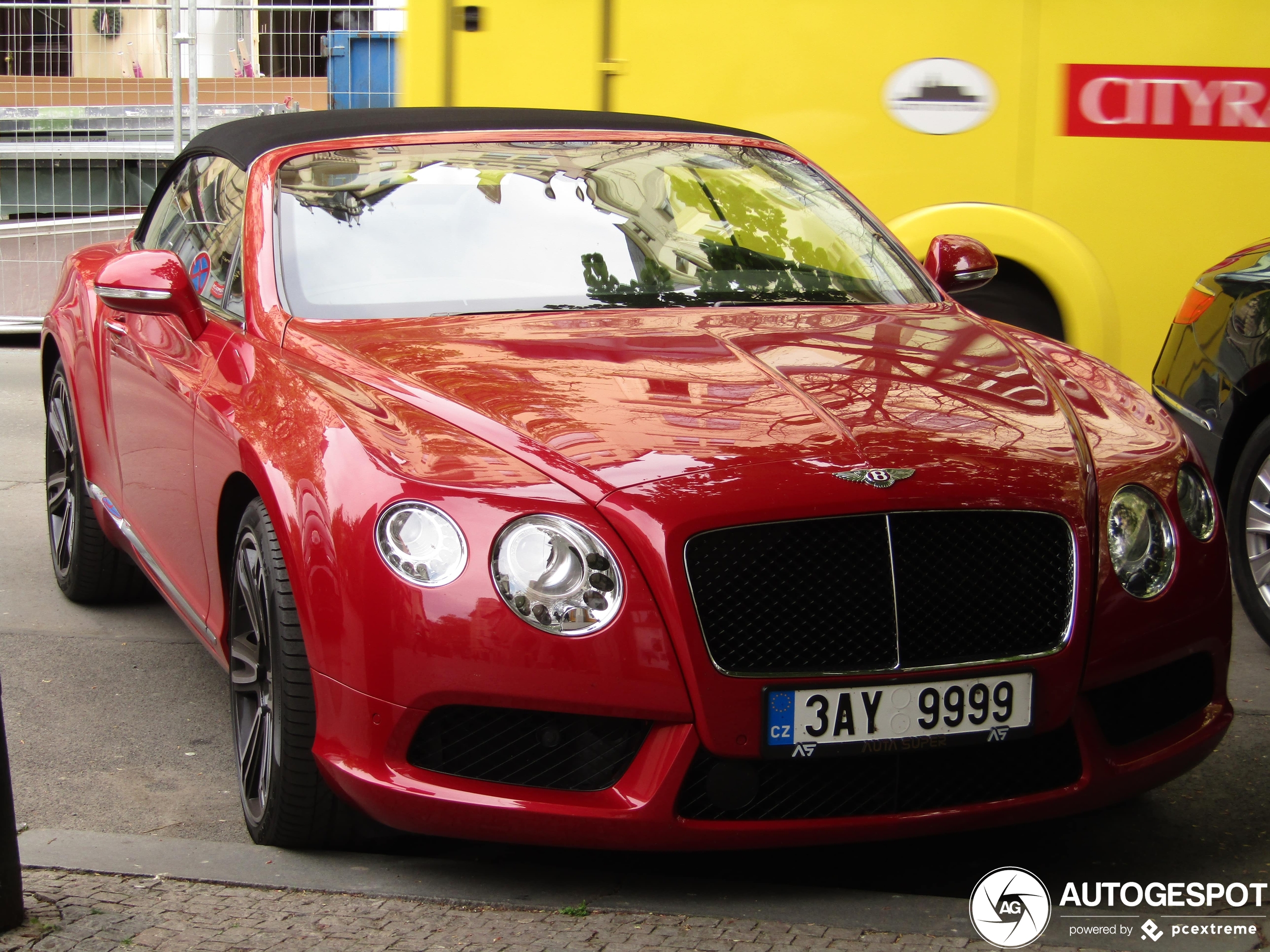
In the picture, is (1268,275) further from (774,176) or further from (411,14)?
(411,14)

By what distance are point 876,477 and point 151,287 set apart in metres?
2.04

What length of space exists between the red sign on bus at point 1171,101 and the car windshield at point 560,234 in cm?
247

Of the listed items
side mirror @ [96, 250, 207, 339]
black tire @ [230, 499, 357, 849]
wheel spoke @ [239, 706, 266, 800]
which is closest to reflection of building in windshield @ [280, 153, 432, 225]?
side mirror @ [96, 250, 207, 339]

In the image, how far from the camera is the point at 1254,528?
5.04 m

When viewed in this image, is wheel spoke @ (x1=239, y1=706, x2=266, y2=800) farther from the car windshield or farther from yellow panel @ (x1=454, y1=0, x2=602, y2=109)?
yellow panel @ (x1=454, y1=0, x2=602, y2=109)

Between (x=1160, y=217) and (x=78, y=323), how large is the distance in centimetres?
440

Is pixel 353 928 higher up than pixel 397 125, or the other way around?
pixel 397 125

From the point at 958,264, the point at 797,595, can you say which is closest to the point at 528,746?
the point at 797,595

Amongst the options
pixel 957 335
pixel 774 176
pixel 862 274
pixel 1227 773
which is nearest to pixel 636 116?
pixel 774 176

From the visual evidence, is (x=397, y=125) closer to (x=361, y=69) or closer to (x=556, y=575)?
(x=556, y=575)

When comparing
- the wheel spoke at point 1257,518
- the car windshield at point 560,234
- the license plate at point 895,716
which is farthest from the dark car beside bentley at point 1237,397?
the license plate at point 895,716

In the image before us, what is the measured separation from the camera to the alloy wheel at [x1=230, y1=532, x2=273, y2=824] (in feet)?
11.1

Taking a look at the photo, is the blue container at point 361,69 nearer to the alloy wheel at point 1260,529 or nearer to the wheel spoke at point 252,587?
the alloy wheel at point 1260,529

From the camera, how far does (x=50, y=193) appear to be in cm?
1196
